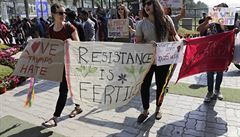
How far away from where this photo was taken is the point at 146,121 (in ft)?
14.9

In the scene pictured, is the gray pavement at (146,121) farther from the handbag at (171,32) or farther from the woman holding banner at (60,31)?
the handbag at (171,32)

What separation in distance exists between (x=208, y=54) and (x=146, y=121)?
1.41 m

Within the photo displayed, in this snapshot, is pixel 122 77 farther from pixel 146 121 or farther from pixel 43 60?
pixel 43 60

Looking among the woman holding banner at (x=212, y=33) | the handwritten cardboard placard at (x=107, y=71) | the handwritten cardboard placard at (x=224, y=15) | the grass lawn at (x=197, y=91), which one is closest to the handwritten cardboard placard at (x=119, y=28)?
the grass lawn at (x=197, y=91)

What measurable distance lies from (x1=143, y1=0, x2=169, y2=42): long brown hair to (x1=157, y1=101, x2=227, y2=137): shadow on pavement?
129 centimetres

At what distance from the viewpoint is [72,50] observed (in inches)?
166

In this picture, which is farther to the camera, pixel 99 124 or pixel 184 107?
pixel 184 107

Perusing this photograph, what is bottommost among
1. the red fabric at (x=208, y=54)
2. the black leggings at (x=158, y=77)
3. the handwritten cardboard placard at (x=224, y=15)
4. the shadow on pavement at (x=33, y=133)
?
the shadow on pavement at (x=33, y=133)

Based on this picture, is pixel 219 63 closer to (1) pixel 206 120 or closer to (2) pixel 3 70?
(1) pixel 206 120

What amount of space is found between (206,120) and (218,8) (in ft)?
6.05

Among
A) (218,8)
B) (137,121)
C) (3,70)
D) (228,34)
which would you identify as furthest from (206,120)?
(3,70)

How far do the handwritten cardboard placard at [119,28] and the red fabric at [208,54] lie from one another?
229 cm

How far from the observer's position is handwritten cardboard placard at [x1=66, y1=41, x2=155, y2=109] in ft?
13.0

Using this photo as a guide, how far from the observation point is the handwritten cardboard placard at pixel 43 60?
4.34m
